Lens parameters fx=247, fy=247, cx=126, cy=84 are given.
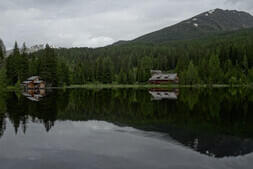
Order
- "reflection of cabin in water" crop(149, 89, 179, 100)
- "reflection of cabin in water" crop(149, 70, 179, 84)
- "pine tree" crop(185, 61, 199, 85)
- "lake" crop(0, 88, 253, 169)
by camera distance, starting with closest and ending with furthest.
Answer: "lake" crop(0, 88, 253, 169), "reflection of cabin in water" crop(149, 89, 179, 100), "pine tree" crop(185, 61, 199, 85), "reflection of cabin in water" crop(149, 70, 179, 84)

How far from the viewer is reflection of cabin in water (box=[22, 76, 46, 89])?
8308 cm

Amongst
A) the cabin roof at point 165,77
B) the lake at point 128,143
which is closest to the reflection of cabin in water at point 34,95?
the lake at point 128,143

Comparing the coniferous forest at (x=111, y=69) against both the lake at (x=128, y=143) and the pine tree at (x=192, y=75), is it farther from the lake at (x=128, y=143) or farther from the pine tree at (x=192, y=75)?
the lake at (x=128, y=143)

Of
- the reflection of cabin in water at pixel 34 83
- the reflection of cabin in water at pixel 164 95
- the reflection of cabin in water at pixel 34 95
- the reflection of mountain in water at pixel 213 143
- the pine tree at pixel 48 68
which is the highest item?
the pine tree at pixel 48 68

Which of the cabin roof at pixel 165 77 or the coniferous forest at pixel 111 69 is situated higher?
the coniferous forest at pixel 111 69

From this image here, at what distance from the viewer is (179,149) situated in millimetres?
13203

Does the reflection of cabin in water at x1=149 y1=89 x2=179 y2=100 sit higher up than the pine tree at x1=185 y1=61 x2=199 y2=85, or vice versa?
the pine tree at x1=185 y1=61 x2=199 y2=85

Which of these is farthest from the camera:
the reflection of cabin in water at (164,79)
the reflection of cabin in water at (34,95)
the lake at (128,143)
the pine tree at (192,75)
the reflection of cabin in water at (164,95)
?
the reflection of cabin in water at (164,79)

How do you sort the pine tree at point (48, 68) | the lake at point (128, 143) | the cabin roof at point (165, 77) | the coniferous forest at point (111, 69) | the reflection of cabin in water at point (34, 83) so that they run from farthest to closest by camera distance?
the cabin roof at point (165, 77)
the pine tree at point (48, 68)
the coniferous forest at point (111, 69)
the reflection of cabin in water at point (34, 83)
the lake at point (128, 143)

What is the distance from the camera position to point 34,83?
8575 centimetres

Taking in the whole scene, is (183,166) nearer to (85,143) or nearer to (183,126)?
(85,143)

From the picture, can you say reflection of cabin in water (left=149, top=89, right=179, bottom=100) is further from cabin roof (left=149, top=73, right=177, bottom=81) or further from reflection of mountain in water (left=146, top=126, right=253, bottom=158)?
cabin roof (left=149, top=73, right=177, bottom=81)

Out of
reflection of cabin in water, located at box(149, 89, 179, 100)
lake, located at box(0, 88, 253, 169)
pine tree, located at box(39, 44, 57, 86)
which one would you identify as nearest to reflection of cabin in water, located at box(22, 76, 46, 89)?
pine tree, located at box(39, 44, 57, 86)

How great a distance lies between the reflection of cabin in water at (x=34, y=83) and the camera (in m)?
83.1
